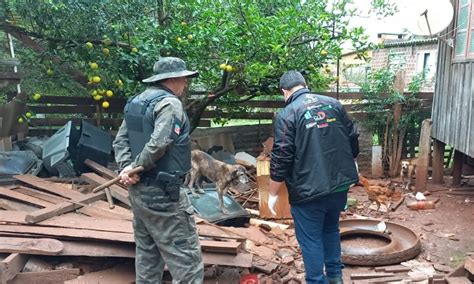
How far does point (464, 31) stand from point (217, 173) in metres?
4.44

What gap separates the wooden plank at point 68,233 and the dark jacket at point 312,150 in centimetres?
154

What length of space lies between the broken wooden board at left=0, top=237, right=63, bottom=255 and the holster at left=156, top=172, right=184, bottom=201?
130cm

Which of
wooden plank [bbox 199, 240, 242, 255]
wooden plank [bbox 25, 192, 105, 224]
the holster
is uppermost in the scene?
the holster

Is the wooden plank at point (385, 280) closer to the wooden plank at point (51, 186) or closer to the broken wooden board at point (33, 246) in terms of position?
the broken wooden board at point (33, 246)

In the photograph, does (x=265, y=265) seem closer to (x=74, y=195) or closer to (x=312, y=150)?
(x=312, y=150)

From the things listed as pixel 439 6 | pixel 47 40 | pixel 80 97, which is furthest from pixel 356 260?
pixel 80 97

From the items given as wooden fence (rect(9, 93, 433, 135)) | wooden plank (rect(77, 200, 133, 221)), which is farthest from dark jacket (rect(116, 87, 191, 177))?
wooden fence (rect(9, 93, 433, 135))

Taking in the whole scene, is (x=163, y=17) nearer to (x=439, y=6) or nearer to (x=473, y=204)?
(x=439, y=6)

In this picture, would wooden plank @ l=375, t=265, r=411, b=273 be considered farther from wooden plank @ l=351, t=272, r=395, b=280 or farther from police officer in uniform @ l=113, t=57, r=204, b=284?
police officer in uniform @ l=113, t=57, r=204, b=284

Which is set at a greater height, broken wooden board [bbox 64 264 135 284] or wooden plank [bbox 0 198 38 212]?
wooden plank [bbox 0 198 38 212]

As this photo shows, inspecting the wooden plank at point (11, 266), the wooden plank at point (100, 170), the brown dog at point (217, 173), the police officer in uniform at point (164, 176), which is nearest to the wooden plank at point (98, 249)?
the wooden plank at point (11, 266)

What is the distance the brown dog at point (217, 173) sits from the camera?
5289mm

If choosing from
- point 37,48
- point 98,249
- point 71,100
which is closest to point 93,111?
point 71,100

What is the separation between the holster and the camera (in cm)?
317
